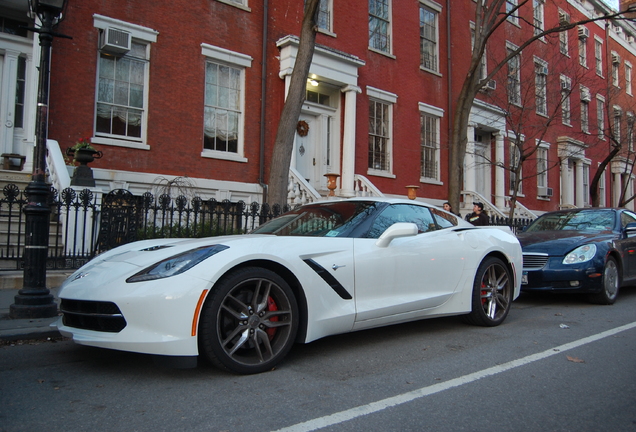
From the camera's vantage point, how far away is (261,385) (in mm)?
3635

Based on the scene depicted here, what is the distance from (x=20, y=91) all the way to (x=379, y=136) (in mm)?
10096

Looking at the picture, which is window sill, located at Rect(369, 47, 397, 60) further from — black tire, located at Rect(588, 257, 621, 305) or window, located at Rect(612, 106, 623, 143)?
window, located at Rect(612, 106, 623, 143)

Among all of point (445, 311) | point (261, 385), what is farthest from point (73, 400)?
point (445, 311)

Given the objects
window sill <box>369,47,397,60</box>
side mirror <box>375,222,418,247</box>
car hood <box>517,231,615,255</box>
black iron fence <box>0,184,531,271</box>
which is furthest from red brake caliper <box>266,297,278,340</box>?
window sill <box>369,47,397,60</box>

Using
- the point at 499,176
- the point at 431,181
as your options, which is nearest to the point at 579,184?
the point at 499,176

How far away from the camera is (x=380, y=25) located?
1702cm

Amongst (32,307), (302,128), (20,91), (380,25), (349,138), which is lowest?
(32,307)

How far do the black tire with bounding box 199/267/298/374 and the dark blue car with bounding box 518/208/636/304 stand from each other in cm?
479

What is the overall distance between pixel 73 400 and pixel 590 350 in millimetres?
4418

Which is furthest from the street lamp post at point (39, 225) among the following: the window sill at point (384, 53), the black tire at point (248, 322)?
the window sill at point (384, 53)

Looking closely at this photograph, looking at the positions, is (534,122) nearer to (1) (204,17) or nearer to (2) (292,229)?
(1) (204,17)

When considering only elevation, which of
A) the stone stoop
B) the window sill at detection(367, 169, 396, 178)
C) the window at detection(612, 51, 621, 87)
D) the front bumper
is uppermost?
the window at detection(612, 51, 621, 87)

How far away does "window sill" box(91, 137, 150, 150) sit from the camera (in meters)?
11.0

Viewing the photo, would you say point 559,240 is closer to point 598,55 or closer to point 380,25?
point 380,25
